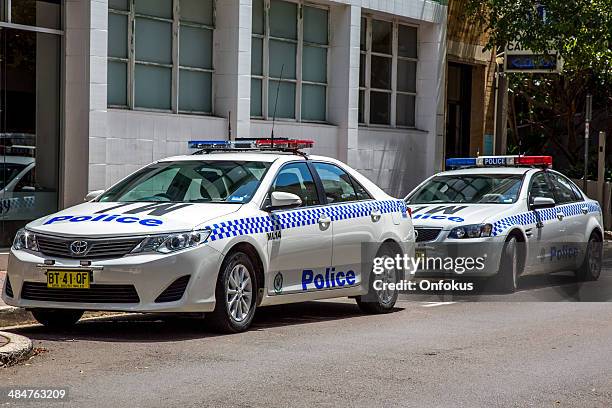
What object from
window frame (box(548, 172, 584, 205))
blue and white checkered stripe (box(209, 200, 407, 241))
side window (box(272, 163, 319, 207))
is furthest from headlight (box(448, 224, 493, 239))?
side window (box(272, 163, 319, 207))

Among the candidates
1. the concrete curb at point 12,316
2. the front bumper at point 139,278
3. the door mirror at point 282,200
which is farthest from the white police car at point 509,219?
the concrete curb at point 12,316

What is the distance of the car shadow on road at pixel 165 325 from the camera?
1005 cm

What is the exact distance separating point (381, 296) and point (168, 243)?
3176mm

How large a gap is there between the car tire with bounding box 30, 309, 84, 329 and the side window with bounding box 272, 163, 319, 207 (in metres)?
2.15

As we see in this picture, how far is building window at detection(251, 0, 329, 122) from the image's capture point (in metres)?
20.7

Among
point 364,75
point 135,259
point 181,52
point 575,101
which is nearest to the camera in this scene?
point 135,259

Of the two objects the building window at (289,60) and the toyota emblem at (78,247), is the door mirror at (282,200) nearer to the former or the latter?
the toyota emblem at (78,247)

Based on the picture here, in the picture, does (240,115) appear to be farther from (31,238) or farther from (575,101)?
(575,101)

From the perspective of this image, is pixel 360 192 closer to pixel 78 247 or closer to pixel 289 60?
pixel 78 247

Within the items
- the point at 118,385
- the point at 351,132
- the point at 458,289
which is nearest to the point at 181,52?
the point at 351,132

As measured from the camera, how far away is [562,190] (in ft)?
52.2

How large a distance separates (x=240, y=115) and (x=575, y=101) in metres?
11.9

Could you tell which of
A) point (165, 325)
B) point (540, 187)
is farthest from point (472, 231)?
point (165, 325)

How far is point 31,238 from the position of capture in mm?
10047
